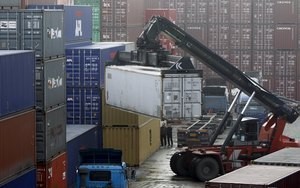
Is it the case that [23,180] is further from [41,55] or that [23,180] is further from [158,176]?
[158,176]

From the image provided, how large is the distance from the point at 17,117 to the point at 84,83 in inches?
571

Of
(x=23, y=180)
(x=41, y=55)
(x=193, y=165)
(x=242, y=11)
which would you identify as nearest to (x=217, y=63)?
(x=193, y=165)

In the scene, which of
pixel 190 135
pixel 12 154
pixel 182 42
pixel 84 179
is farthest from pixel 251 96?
pixel 12 154

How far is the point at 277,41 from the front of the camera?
65.7 meters

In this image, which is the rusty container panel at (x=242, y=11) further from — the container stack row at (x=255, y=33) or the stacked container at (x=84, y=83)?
the stacked container at (x=84, y=83)

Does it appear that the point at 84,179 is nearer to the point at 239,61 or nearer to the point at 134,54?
the point at 134,54

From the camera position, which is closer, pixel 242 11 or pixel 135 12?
pixel 135 12

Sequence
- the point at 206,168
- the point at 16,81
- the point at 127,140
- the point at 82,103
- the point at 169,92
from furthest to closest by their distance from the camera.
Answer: the point at 127,140
the point at 82,103
the point at 206,168
the point at 169,92
the point at 16,81

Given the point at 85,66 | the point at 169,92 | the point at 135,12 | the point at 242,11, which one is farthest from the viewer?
the point at 242,11

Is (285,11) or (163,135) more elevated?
(285,11)

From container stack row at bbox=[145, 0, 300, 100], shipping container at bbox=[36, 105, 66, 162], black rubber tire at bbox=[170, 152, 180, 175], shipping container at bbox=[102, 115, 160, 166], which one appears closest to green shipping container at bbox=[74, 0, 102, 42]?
container stack row at bbox=[145, 0, 300, 100]

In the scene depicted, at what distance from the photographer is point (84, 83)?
39.1 meters

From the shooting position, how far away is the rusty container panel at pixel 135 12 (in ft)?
192

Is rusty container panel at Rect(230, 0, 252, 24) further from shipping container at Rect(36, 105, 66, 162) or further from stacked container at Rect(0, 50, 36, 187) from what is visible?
stacked container at Rect(0, 50, 36, 187)
